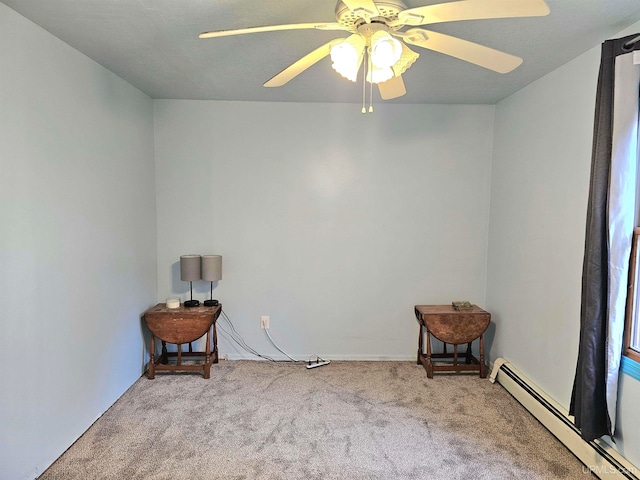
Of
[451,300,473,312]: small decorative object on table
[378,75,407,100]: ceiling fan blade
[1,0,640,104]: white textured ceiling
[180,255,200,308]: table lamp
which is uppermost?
[1,0,640,104]: white textured ceiling

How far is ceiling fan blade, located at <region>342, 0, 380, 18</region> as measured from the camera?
3.90 ft

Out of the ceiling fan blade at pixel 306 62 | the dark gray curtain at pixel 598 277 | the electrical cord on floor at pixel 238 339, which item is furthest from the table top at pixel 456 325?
the ceiling fan blade at pixel 306 62

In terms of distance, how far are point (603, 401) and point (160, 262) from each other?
3.15 meters

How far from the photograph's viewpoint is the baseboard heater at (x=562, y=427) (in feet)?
6.06

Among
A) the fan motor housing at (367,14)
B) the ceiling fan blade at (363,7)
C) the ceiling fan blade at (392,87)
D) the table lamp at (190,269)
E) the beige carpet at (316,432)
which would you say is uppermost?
the fan motor housing at (367,14)

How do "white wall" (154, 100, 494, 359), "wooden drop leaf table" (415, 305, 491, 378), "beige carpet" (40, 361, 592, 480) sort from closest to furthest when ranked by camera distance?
"beige carpet" (40, 361, 592, 480), "wooden drop leaf table" (415, 305, 491, 378), "white wall" (154, 100, 494, 359)

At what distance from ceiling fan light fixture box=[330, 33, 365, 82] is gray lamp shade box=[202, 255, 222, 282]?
2.09 m

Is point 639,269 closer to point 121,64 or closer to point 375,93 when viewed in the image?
point 375,93

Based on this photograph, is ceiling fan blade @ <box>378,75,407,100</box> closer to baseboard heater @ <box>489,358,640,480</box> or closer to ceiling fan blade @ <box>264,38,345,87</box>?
ceiling fan blade @ <box>264,38,345,87</box>

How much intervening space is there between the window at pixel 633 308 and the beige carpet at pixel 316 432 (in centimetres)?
67

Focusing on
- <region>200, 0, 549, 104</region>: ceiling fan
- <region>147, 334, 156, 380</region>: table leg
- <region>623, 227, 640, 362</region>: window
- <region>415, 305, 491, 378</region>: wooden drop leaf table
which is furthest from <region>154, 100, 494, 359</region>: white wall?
<region>200, 0, 549, 104</region>: ceiling fan

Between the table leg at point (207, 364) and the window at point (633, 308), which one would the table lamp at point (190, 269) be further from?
the window at point (633, 308)

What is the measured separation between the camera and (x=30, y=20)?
72.2 inches

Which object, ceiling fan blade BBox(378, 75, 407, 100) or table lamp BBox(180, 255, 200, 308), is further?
table lamp BBox(180, 255, 200, 308)
